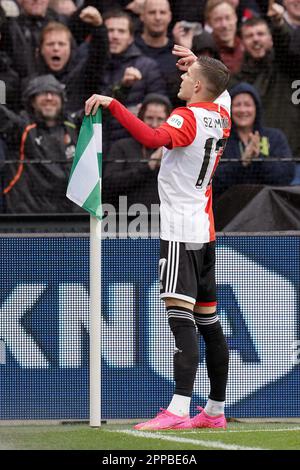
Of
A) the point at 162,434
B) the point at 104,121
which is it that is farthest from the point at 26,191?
the point at 162,434

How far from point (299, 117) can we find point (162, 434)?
5.47 meters

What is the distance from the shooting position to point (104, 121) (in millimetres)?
9930

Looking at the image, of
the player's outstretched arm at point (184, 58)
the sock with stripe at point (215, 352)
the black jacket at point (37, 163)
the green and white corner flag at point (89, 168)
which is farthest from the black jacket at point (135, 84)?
the sock with stripe at point (215, 352)

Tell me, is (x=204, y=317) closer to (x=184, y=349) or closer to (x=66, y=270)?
(x=184, y=349)

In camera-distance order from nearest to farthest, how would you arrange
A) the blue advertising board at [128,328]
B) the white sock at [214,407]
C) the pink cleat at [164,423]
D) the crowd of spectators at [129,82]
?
the pink cleat at [164,423] < the white sock at [214,407] < the blue advertising board at [128,328] < the crowd of spectators at [129,82]

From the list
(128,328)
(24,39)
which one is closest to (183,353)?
(128,328)

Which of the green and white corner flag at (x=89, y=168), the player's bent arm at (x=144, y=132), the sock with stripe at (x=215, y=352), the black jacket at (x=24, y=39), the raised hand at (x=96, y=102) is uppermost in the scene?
the black jacket at (x=24, y=39)

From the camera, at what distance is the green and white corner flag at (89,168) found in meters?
5.89

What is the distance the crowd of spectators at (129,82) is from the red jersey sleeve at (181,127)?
3.59 metres

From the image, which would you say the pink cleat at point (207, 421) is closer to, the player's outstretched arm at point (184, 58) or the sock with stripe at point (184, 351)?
the sock with stripe at point (184, 351)

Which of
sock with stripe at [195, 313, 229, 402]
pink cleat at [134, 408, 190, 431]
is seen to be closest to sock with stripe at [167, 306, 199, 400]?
pink cleat at [134, 408, 190, 431]

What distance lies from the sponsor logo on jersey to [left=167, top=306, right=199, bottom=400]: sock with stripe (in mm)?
1003

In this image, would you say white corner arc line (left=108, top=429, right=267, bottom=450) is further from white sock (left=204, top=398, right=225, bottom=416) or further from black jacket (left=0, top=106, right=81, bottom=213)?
black jacket (left=0, top=106, right=81, bottom=213)

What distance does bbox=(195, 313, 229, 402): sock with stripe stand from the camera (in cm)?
597
